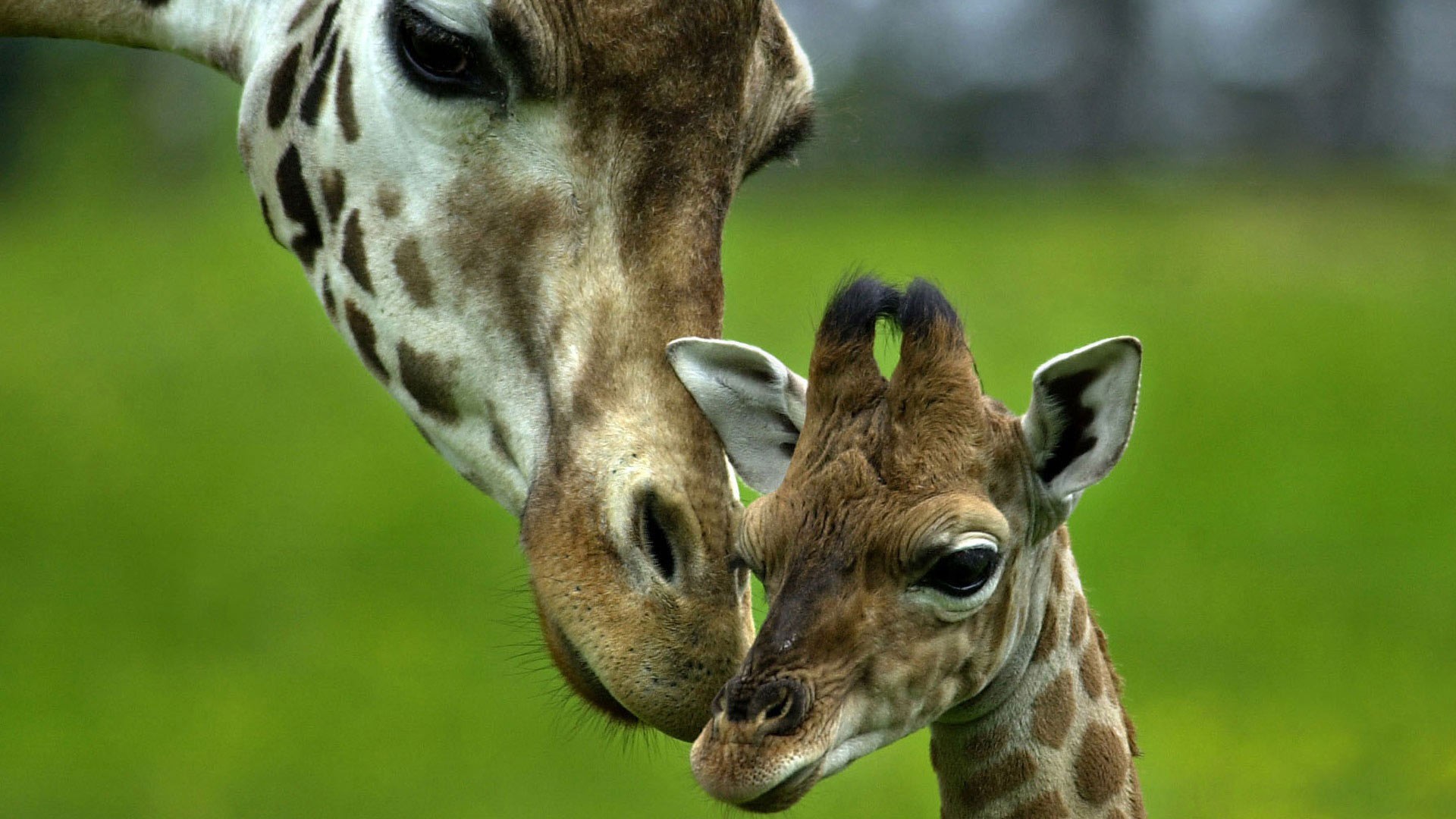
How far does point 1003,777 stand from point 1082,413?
963mm

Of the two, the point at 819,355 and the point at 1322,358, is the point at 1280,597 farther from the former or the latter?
the point at 819,355

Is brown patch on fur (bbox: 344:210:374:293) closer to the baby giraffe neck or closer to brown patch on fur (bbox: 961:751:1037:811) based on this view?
the baby giraffe neck

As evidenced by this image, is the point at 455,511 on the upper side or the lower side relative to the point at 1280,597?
upper

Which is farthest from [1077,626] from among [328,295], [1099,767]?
[328,295]

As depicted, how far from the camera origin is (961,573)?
4027 millimetres

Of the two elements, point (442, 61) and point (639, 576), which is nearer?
point (639, 576)

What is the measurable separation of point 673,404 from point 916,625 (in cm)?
81

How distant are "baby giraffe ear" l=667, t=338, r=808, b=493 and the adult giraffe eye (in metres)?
0.86

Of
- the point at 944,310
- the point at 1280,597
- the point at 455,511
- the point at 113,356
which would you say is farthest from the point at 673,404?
the point at 113,356

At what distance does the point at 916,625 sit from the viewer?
4.05m

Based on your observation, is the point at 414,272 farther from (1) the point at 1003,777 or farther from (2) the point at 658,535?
(1) the point at 1003,777

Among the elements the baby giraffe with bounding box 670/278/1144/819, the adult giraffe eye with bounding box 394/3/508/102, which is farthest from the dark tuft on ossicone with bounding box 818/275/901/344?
the adult giraffe eye with bounding box 394/3/508/102

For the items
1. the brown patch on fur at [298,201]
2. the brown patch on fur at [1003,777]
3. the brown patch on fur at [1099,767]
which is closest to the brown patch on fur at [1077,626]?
the brown patch on fur at [1099,767]

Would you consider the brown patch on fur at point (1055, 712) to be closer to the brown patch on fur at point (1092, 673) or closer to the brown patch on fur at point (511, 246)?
the brown patch on fur at point (1092, 673)
